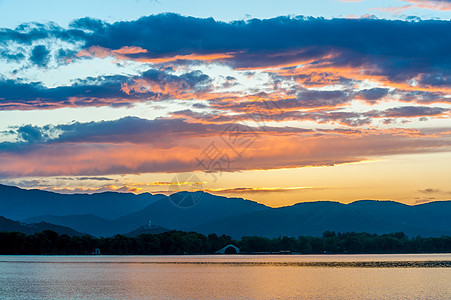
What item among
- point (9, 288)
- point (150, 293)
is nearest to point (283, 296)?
point (150, 293)

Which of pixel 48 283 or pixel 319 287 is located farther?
pixel 48 283

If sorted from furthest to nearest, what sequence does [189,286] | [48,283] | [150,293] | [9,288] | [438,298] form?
[48,283], [189,286], [9,288], [150,293], [438,298]

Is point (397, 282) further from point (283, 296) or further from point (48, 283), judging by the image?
point (48, 283)

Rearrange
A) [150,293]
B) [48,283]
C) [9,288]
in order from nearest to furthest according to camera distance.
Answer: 1. [150,293]
2. [9,288]
3. [48,283]

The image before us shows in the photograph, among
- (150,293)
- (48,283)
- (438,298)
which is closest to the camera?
(438,298)

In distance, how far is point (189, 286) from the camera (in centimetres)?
8969

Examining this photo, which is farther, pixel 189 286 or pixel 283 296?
pixel 189 286

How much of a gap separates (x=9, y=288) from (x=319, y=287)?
45.8 m

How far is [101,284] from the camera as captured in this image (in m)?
93.3

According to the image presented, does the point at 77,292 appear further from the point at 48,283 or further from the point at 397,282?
the point at 397,282

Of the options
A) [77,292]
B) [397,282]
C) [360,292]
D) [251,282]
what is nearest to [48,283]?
[77,292]

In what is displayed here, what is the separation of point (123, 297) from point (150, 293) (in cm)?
633

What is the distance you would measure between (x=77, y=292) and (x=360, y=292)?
127ft

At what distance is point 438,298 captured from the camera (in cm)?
6981
